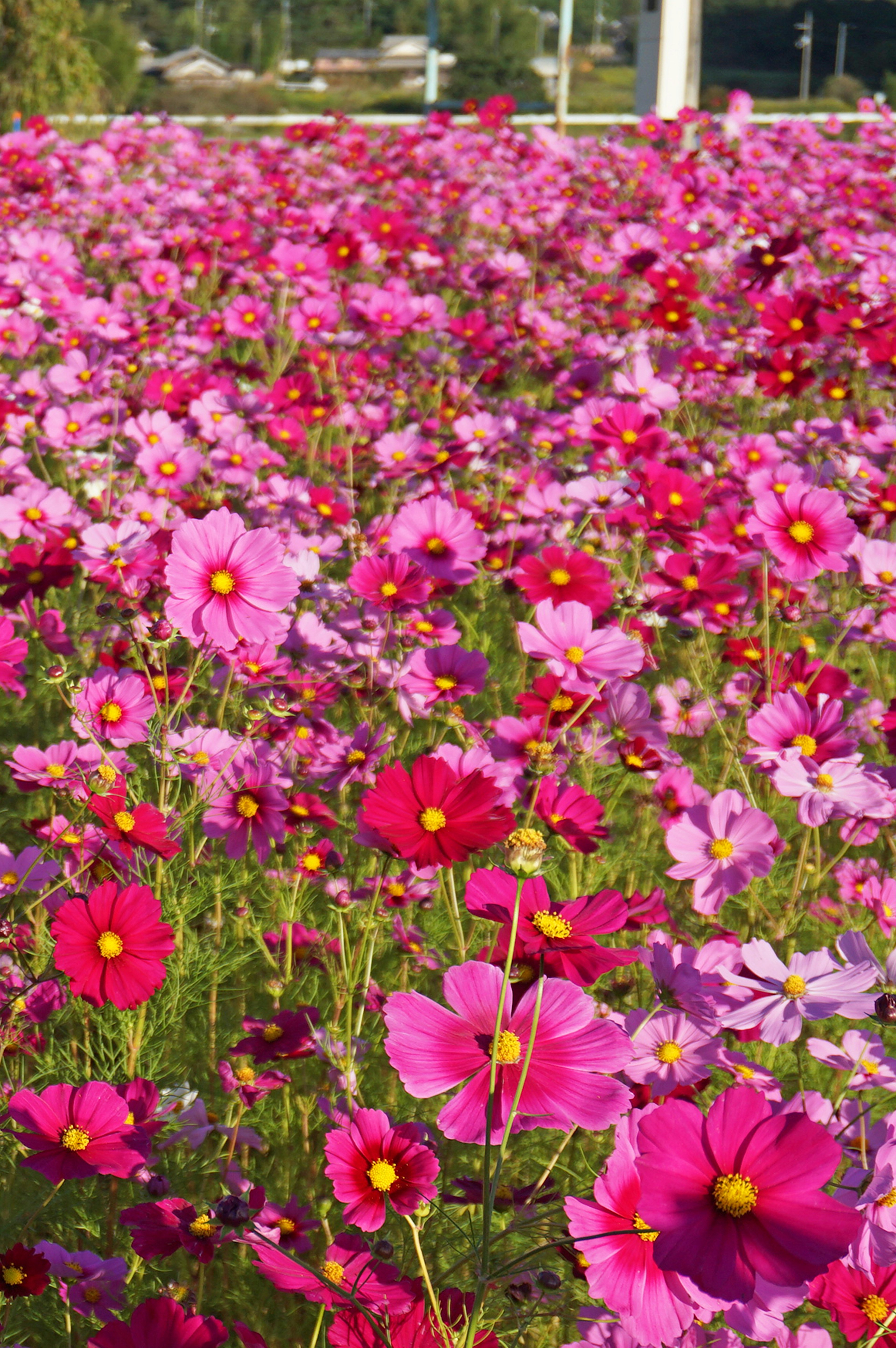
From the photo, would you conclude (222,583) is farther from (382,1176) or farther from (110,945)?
(382,1176)

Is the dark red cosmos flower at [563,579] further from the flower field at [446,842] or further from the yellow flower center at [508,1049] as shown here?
the yellow flower center at [508,1049]

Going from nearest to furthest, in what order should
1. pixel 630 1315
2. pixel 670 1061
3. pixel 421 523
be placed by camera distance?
pixel 630 1315 → pixel 670 1061 → pixel 421 523

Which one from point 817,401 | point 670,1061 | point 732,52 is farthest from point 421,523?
point 732,52

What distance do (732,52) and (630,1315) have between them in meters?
61.9

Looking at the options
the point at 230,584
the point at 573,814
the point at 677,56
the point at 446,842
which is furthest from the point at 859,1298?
the point at 677,56

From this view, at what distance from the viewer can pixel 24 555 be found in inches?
60.9

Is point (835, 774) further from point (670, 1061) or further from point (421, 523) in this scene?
point (421, 523)

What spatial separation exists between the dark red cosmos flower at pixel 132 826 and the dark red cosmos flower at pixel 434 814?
7.8 inches

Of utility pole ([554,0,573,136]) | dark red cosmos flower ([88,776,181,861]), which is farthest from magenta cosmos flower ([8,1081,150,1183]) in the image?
utility pole ([554,0,573,136])

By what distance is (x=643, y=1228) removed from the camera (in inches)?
27.2

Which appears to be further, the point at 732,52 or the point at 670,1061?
the point at 732,52

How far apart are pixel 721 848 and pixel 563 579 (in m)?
0.49

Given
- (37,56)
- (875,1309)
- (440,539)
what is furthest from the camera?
(37,56)

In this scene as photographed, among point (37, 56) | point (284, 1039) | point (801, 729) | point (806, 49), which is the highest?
point (806, 49)
